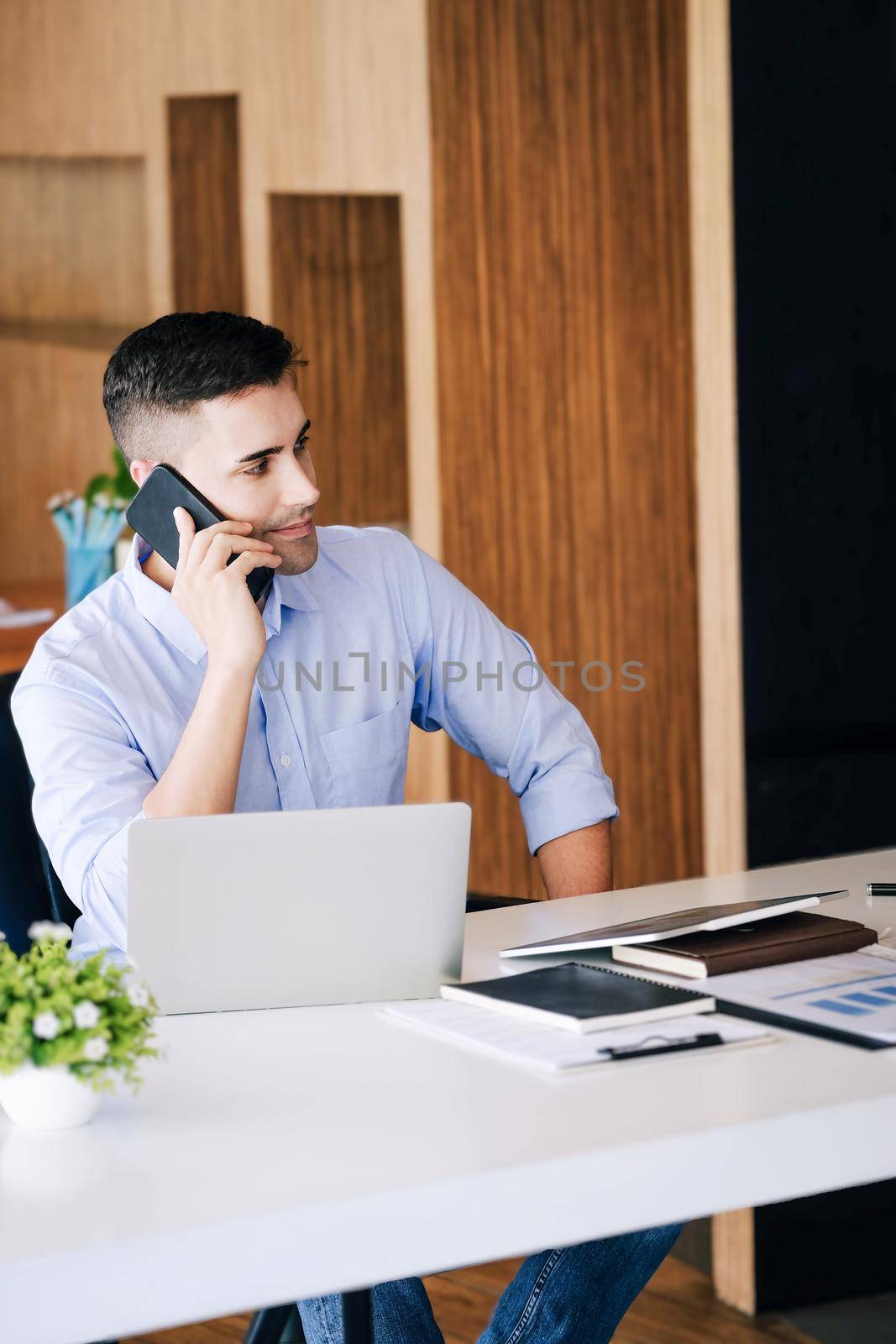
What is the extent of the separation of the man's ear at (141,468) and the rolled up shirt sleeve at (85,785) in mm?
314

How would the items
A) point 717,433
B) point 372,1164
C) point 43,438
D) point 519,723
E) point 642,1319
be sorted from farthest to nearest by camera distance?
point 43,438 < point 717,433 < point 642,1319 < point 519,723 < point 372,1164

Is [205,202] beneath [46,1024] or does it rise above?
above

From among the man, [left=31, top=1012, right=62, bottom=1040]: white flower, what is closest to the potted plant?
[left=31, top=1012, right=62, bottom=1040]: white flower

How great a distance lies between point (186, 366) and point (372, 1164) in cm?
123

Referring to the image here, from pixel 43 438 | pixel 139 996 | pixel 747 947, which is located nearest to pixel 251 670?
pixel 747 947

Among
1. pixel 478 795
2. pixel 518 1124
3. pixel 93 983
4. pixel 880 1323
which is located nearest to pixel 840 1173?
pixel 518 1124

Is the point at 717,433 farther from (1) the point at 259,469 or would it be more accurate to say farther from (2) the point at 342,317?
(2) the point at 342,317

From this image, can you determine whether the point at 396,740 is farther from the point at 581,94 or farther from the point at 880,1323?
the point at 581,94

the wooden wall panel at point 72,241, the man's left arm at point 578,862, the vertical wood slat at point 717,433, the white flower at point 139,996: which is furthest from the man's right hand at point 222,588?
the wooden wall panel at point 72,241

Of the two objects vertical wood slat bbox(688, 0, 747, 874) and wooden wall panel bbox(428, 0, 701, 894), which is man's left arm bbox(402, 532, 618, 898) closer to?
vertical wood slat bbox(688, 0, 747, 874)

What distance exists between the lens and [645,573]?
3572 mm

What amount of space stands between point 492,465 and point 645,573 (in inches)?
17.5

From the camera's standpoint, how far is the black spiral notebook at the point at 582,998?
43.3 inches

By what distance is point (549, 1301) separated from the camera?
1.36m
